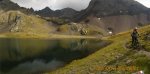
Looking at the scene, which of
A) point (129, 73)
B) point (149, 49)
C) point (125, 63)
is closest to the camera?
point (129, 73)

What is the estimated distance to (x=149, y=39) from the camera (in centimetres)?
8519

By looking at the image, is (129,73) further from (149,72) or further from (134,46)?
(134,46)

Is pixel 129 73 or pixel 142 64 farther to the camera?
pixel 142 64

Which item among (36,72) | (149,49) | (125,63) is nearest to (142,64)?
(125,63)

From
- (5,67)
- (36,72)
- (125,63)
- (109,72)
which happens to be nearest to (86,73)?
(125,63)

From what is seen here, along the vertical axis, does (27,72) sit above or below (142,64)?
below

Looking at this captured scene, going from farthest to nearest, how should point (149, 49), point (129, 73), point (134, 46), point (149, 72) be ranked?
point (134, 46)
point (149, 49)
point (129, 73)
point (149, 72)

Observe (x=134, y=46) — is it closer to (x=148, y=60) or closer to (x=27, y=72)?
(x=148, y=60)

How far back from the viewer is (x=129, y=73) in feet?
138

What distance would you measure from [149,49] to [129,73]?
23009 mm

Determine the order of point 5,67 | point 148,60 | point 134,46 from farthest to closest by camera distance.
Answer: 1. point 5,67
2. point 134,46
3. point 148,60

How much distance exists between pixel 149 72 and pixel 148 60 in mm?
6550

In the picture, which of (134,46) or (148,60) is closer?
(148,60)

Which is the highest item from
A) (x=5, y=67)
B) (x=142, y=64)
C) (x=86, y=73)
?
(x=142, y=64)
